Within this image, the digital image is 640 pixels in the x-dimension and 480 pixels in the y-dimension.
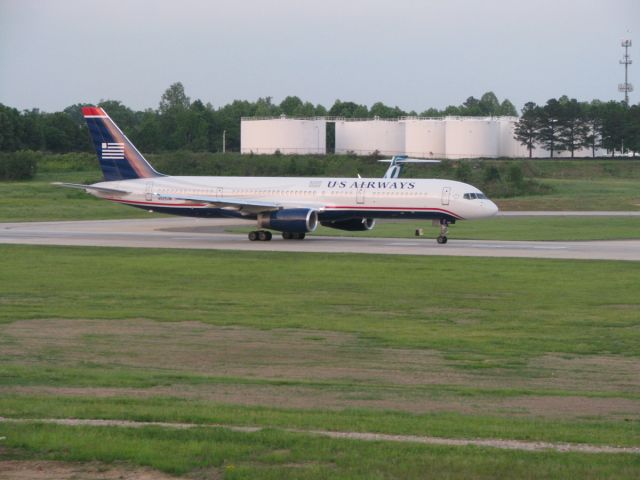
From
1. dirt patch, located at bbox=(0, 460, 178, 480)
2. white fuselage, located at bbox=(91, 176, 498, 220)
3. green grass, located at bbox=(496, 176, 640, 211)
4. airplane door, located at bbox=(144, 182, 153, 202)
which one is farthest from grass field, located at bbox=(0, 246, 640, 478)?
green grass, located at bbox=(496, 176, 640, 211)

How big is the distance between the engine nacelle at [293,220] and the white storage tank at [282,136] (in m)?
79.0

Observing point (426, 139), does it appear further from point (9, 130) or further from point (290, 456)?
point (290, 456)

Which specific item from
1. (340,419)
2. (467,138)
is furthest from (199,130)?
(340,419)

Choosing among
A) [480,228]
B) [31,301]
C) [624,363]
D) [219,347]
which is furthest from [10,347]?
[480,228]

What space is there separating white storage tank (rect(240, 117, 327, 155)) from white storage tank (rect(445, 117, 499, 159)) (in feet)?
51.5

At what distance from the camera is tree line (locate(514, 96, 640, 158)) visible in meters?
137

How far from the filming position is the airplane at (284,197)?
1889 inches

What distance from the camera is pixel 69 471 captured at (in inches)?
417

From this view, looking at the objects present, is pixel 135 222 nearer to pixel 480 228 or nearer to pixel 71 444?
pixel 480 228

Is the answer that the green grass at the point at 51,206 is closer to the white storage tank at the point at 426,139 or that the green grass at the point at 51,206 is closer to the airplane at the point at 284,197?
the airplane at the point at 284,197

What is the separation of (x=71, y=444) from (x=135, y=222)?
53401mm

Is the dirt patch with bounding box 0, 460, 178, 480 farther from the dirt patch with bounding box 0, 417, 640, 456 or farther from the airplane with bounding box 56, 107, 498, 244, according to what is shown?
the airplane with bounding box 56, 107, 498, 244

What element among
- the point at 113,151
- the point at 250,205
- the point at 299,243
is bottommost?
the point at 299,243

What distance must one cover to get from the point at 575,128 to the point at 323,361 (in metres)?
127
